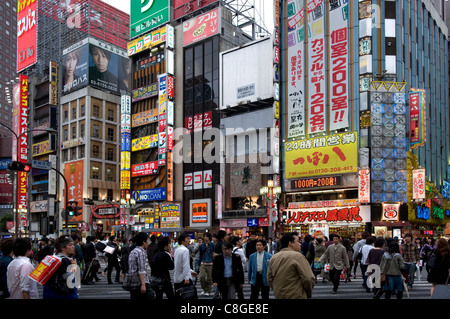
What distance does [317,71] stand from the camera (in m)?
48.1

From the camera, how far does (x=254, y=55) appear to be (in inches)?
2128

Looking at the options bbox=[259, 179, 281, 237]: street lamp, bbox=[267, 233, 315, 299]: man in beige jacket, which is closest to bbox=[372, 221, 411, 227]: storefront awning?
bbox=[259, 179, 281, 237]: street lamp

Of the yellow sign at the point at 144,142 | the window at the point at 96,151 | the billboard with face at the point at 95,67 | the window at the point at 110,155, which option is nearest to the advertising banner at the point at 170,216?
the yellow sign at the point at 144,142

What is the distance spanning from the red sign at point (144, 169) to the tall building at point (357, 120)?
17.4 m

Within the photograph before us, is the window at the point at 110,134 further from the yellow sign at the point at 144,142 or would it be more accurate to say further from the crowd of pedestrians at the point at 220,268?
the crowd of pedestrians at the point at 220,268

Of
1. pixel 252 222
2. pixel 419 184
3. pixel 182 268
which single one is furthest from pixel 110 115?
pixel 182 268

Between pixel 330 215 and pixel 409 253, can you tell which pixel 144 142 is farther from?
pixel 409 253

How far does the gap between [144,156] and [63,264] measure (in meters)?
56.9

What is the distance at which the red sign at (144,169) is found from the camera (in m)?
61.1

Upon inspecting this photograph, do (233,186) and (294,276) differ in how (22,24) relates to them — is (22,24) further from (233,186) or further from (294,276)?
(294,276)

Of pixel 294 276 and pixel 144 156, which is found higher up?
pixel 144 156

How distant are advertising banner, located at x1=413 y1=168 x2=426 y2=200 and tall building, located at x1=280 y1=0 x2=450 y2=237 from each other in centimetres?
9
